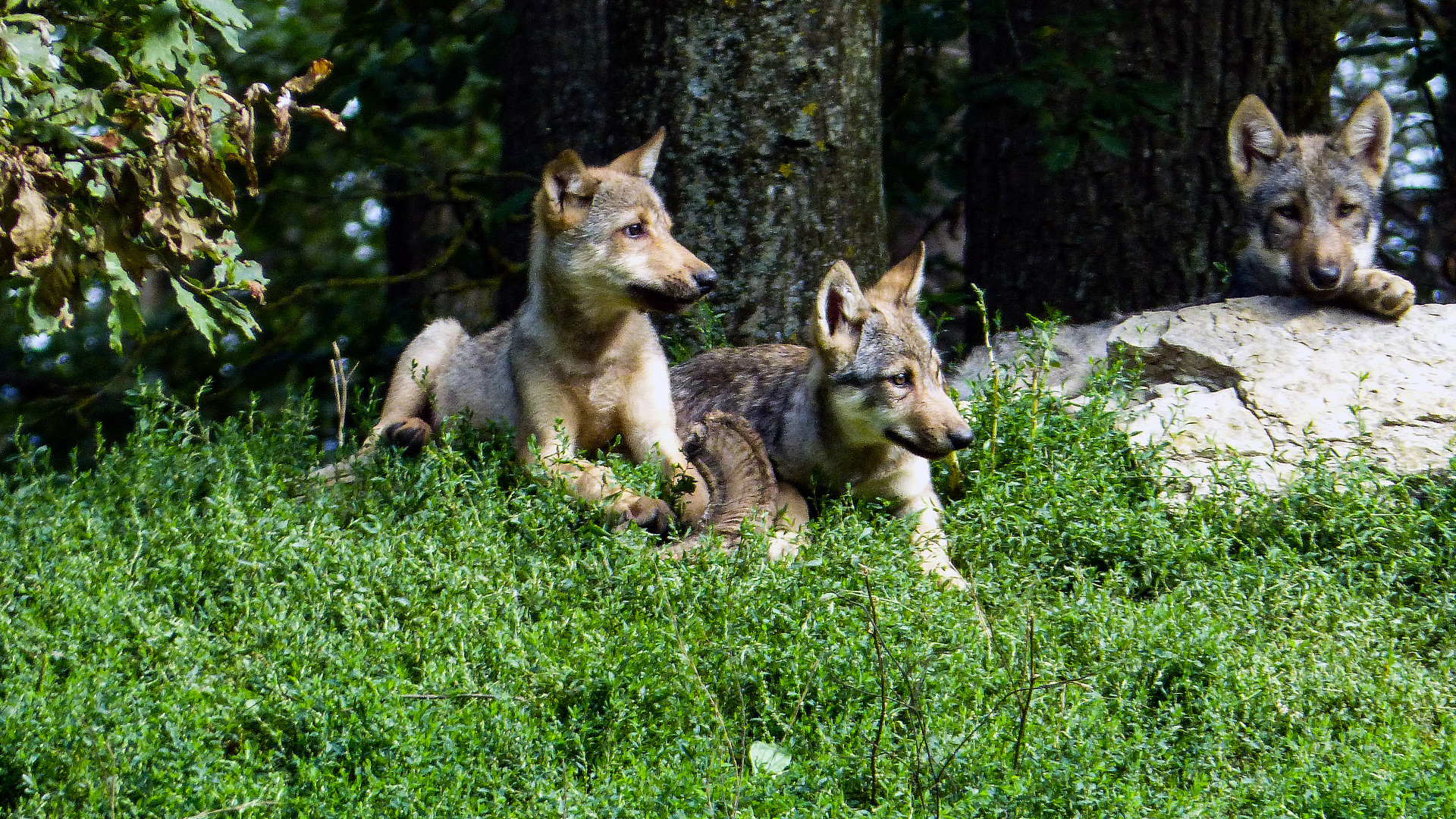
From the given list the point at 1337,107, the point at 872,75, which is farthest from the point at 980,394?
the point at 1337,107

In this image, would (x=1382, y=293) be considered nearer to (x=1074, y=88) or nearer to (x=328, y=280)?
(x=1074, y=88)

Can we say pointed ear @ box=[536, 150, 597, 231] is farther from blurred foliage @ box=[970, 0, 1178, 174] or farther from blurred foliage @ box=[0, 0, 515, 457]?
blurred foliage @ box=[970, 0, 1178, 174]

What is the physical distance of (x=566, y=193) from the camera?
6.46 meters

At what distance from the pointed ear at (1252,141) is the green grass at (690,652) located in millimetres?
2460

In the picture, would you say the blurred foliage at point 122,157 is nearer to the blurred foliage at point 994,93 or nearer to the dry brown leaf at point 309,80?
the dry brown leaf at point 309,80

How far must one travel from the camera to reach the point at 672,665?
4.54m

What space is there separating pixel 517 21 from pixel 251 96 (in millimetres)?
5300

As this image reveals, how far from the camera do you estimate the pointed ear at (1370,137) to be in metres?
7.77

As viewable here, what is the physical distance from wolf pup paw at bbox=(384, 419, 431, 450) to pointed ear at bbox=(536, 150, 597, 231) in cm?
126

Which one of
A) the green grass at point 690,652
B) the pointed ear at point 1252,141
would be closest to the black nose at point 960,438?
the green grass at point 690,652

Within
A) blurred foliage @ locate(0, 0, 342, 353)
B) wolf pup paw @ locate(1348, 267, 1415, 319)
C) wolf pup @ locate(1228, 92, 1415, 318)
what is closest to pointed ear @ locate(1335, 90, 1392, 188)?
wolf pup @ locate(1228, 92, 1415, 318)

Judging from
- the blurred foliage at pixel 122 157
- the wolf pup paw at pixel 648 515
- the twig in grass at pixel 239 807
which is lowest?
the wolf pup paw at pixel 648 515

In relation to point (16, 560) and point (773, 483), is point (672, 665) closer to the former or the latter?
point (773, 483)

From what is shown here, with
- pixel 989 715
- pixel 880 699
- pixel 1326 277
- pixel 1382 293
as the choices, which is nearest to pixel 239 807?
pixel 880 699
